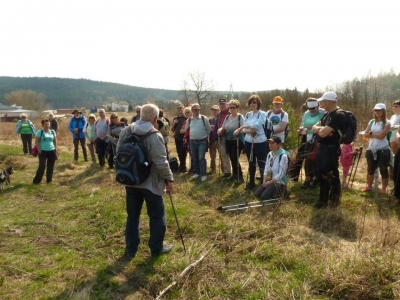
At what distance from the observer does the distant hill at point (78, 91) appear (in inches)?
4719

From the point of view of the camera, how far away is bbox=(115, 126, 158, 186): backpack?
11.8 feet

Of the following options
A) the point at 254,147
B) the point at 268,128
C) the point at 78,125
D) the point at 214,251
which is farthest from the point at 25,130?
the point at 214,251

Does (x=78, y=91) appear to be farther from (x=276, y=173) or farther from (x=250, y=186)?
(x=276, y=173)

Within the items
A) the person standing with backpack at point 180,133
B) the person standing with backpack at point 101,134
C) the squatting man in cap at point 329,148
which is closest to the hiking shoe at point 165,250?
the squatting man in cap at point 329,148

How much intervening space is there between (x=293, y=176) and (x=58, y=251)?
5.13m

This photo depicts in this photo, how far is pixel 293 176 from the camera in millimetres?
7238

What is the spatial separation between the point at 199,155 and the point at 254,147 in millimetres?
1713

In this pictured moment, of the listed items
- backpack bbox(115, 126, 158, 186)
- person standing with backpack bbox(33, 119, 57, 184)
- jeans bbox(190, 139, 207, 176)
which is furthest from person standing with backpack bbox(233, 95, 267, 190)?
person standing with backpack bbox(33, 119, 57, 184)

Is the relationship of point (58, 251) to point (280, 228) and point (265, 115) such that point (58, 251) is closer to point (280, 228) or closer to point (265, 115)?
point (280, 228)

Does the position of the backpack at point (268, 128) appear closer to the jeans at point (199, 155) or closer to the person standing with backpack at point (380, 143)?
the jeans at point (199, 155)

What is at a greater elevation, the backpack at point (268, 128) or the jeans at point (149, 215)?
the backpack at point (268, 128)

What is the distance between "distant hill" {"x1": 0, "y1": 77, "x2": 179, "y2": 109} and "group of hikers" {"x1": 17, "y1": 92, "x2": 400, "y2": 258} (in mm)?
100051

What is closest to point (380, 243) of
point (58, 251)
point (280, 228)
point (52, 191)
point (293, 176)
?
point (280, 228)

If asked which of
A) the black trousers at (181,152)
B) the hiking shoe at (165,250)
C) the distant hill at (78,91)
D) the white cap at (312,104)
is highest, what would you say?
the distant hill at (78,91)
